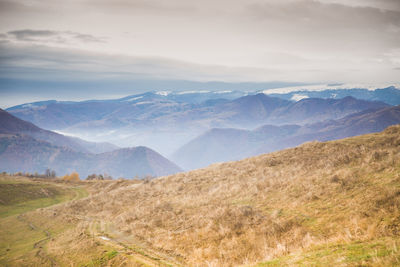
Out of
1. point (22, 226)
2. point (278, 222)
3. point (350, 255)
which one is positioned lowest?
point (22, 226)

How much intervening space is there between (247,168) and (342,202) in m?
18.1

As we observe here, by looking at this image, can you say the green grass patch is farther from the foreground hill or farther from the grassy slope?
the grassy slope

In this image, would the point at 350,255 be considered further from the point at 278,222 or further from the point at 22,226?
the point at 22,226

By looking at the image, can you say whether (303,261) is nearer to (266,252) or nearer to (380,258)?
(380,258)

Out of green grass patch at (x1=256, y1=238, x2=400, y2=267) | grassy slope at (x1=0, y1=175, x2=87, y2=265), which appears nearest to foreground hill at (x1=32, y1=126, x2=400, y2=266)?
green grass patch at (x1=256, y1=238, x2=400, y2=267)

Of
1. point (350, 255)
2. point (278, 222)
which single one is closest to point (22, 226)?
point (278, 222)

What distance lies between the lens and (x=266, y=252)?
12.3m

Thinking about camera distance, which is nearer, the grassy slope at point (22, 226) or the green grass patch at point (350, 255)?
the green grass patch at point (350, 255)

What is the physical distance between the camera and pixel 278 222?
15.3 meters

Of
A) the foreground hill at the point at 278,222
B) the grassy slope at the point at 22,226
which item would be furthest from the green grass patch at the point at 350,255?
the grassy slope at the point at 22,226

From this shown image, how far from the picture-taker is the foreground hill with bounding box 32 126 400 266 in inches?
402

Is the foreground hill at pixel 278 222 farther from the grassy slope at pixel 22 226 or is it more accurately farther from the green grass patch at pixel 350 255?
the grassy slope at pixel 22 226

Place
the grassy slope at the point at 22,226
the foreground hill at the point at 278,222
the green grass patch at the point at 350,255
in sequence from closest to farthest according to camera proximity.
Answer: the green grass patch at the point at 350,255 → the foreground hill at the point at 278,222 → the grassy slope at the point at 22,226

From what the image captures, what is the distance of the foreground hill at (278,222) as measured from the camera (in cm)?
1021
